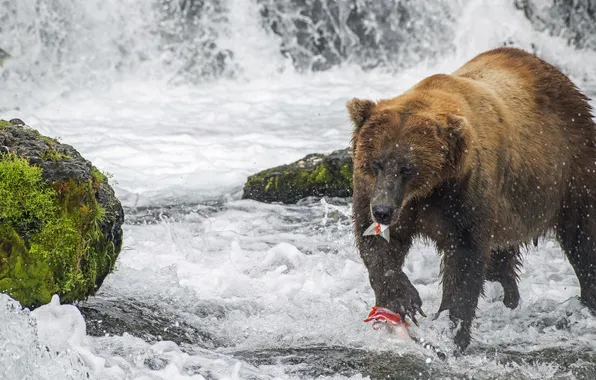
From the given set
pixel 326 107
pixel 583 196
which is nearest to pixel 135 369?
pixel 583 196

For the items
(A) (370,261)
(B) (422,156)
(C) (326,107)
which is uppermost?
(B) (422,156)

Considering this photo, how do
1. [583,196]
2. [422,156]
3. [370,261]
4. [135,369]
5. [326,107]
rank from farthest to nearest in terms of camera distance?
[326,107] → [583,196] → [370,261] → [422,156] → [135,369]

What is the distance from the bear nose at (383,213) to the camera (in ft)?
17.5

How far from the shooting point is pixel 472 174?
5645 millimetres

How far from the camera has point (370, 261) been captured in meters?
5.92

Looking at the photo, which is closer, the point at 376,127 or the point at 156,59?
the point at 376,127

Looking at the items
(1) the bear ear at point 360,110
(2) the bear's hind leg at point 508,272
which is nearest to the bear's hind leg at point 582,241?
(2) the bear's hind leg at point 508,272

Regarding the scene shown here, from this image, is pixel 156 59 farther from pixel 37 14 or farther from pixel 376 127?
pixel 376 127

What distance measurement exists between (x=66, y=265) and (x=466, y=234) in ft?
7.99

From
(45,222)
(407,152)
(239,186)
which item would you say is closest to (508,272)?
(407,152)

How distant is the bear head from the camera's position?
542 cm

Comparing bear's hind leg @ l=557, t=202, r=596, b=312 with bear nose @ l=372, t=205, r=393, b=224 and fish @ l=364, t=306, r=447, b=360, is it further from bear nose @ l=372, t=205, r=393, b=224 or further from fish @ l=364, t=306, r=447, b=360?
bear nose @ l=372, t=205, r=393, b=224

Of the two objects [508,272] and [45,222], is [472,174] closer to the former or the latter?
[508,272]

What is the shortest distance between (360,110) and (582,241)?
238cm
